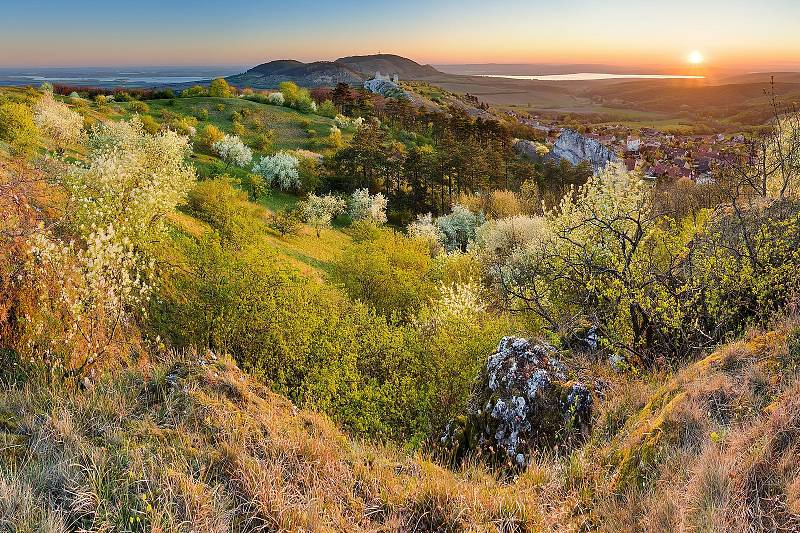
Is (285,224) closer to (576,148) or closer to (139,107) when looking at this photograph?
(139,107)

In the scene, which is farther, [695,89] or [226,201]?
[695,89]

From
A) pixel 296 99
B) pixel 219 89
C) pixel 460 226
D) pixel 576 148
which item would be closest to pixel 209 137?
pixel 296 99

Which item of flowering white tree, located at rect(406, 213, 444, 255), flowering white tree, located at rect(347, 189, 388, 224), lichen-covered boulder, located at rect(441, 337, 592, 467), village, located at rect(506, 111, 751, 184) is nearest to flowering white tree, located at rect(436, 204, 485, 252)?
flowering white tree, located at rect(406, 213, 444, 255)

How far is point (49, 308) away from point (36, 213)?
341 centimetres

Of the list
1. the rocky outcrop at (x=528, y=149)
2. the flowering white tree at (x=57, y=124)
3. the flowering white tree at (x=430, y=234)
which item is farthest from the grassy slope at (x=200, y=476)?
the rocky outcrop at (x=528, y=149)

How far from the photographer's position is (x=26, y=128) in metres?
35.0

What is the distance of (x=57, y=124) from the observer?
42.4 m

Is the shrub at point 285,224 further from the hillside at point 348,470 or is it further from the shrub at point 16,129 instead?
the hillside at point 348,470

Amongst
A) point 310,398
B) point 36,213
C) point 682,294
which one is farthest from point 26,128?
point 682,294

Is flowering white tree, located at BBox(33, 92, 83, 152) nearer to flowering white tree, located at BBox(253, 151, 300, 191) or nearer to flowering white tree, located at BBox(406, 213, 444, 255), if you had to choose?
flowering white tree, located at BBox(253, 151, 300, 191)

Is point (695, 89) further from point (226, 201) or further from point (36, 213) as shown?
point (36, 213)

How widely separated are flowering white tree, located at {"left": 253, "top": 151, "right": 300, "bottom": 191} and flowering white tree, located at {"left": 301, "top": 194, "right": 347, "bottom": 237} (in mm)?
9596

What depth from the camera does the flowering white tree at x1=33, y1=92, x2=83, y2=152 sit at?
41.6 metres

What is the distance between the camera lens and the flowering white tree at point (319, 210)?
4775 cm
